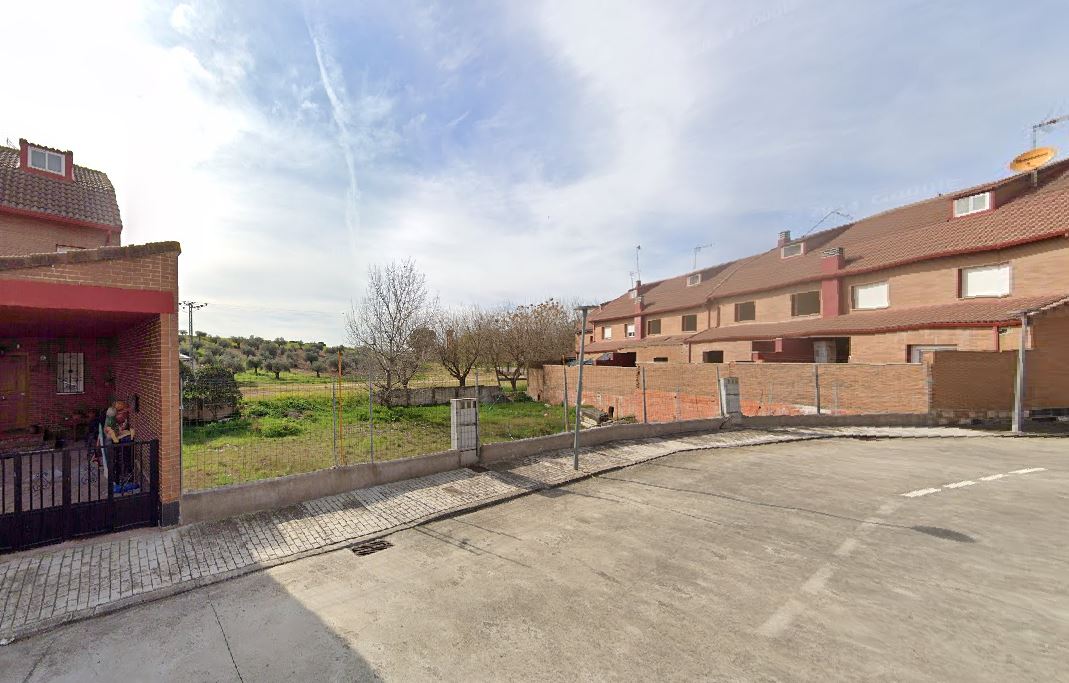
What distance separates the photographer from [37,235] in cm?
1505

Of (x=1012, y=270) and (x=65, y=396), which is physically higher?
(x=1012, y=270)

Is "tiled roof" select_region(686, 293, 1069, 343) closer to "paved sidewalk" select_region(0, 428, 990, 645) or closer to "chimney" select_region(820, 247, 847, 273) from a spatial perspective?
"chimney" select_region(820, 247, 847, 273)

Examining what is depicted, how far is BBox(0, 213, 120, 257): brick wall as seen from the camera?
1446cm

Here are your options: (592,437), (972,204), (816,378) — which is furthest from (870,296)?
(592,437)

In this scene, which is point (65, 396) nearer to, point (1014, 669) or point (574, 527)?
point (574, 527)

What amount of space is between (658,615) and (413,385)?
80.1 ft

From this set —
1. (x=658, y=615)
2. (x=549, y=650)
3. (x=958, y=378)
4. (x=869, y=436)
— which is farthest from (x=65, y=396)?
(x=958, y=378)

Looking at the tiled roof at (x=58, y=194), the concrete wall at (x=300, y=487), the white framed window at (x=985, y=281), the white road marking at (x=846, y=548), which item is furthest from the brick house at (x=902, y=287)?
the tiled roof at (x=58, y=194)

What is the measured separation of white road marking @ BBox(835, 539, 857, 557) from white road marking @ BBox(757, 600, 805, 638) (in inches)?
64.0

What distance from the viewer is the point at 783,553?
5629 mm

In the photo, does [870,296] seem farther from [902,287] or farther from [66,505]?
[66,505]

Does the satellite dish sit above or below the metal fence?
above

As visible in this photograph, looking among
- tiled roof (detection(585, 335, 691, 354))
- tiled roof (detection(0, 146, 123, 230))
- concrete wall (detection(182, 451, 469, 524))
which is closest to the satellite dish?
tiled roof (detection(585, 335, 691, 354))

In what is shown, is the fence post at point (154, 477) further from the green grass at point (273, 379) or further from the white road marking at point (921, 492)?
the white road marking at point (921, 492)
